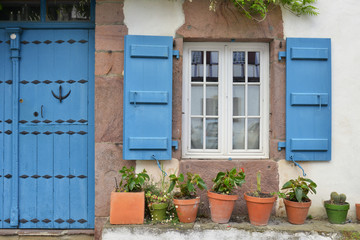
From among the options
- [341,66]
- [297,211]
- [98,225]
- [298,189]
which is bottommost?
[98,225]

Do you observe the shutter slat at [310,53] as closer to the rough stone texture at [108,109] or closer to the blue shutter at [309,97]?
the blue shutter at [309,97]

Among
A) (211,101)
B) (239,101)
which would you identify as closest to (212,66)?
(211,101)

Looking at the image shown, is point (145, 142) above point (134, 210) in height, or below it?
above

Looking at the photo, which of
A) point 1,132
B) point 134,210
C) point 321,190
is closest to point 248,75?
point 321,190

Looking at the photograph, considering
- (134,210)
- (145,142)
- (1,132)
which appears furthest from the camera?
(1,132)

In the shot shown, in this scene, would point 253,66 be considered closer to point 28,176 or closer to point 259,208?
point 259,208

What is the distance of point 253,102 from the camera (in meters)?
3.92

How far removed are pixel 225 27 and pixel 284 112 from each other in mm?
1163

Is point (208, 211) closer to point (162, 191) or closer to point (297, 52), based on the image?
point (162, 191)

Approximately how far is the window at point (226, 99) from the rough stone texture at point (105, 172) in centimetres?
81

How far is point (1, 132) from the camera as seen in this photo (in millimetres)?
3881

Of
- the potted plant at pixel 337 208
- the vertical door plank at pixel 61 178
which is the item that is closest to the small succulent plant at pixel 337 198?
the potted plant at pixel 337 208

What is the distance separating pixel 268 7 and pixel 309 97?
1.11 metres

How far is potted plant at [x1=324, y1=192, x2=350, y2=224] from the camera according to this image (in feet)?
11.5
